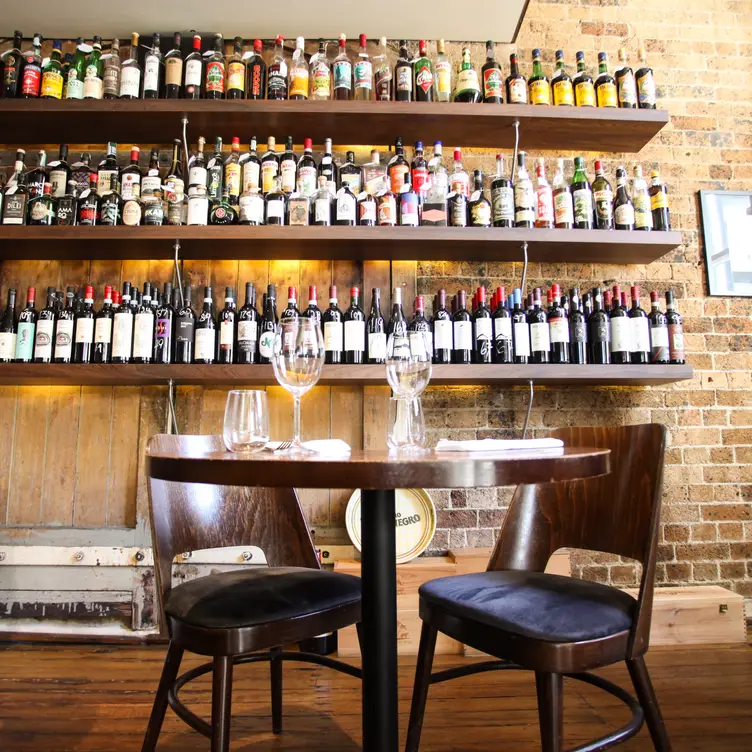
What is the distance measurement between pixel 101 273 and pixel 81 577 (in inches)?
46.9

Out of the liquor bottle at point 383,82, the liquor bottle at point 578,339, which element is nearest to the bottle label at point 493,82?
the liquor bottle at point 383,82

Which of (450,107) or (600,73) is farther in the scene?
(600,73)

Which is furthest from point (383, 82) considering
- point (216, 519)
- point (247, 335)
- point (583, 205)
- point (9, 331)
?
point (216, 519)

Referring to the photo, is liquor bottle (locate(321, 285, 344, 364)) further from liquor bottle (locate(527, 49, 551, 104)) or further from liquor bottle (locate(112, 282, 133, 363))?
liquor bottle (locate(527, 49, 551, 104))

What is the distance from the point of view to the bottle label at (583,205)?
2.26 metres

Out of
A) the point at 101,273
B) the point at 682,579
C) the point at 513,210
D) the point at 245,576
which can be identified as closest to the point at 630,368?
the point at 513,210

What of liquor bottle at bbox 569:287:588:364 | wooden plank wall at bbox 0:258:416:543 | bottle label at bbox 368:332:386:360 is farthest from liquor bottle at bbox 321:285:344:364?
liquor bottle at bbox 569:287:588:364

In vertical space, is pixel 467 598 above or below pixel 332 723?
above

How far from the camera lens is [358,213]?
2.22 metres

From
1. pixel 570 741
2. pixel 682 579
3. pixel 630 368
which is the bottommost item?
pixel 570 741

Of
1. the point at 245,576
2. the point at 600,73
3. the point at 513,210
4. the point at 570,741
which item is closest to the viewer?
the point at 245,576

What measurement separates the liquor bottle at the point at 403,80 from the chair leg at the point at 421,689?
6.43 feet

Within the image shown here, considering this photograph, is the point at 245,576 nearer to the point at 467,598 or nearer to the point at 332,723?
the point at 467,598

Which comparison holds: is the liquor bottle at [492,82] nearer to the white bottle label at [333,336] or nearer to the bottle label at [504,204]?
the bottle label at [504,204]
